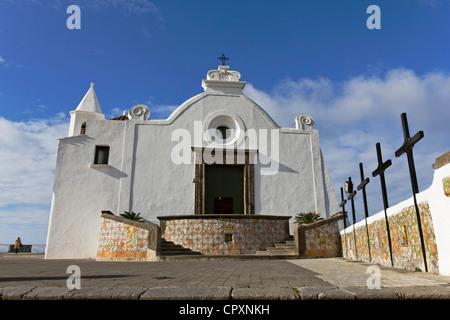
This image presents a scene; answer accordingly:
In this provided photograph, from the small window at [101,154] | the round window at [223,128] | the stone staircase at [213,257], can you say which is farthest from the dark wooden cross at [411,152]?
the small window at [101,154]

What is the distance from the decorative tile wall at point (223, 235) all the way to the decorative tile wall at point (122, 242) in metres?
1.47

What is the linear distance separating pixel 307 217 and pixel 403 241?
31.8ft

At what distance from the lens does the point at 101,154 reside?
1778cm

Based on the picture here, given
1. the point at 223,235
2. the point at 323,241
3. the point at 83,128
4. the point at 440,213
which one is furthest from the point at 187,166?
the point at 440,213

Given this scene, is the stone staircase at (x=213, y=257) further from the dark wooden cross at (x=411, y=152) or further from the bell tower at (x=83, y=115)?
the bell tower at (x=83, y=115)

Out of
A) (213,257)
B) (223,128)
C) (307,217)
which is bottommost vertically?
(213,257)

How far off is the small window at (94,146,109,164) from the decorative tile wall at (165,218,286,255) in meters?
6.43

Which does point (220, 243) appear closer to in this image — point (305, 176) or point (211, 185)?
point (211, 185)

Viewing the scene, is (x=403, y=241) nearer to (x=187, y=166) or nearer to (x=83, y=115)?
(x=187, y=166)

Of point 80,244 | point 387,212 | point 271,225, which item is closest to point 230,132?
point 271,225

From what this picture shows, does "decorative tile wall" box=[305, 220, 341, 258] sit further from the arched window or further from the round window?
the arched window

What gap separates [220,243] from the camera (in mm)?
13180

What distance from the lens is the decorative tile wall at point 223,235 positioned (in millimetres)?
13180

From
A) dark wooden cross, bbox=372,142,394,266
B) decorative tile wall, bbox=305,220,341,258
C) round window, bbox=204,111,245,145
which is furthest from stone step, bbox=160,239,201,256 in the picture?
dark wooden cross, bbox=372,142,394,266
